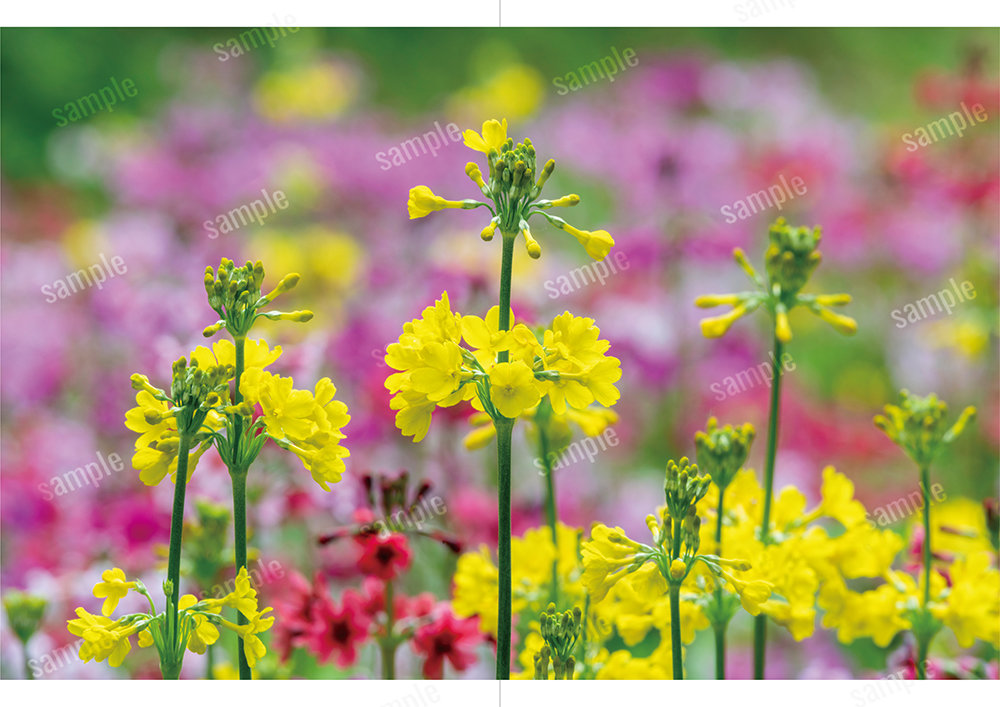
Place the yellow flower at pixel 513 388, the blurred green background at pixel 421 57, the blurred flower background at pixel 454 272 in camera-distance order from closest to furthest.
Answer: the yellow flower at pixel 513 388
the blurred flower background at pixel 454 272
the blurred green background at pixel 421 57

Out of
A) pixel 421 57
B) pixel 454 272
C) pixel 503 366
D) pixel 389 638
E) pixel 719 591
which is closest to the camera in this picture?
pixel 503 366

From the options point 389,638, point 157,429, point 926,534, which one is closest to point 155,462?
point 157,429

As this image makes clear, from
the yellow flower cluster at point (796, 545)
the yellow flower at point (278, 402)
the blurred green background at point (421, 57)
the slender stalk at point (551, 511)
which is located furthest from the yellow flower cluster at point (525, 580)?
the blurred green background at point (421, 57)

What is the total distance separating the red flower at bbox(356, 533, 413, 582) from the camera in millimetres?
729

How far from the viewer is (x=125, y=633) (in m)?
0.55

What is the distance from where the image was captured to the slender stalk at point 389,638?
0.75m

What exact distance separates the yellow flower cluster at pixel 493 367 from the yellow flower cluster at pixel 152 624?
5.5 inches

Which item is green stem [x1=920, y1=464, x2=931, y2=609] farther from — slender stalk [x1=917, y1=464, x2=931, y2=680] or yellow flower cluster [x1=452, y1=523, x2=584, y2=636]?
yellow flower cluster [x1=452, y1=523, x2=584, y2=636]

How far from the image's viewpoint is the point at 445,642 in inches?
30.3

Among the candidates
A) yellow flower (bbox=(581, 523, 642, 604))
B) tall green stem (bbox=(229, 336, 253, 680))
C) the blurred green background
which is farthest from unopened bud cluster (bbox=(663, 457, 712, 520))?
the blurred green background

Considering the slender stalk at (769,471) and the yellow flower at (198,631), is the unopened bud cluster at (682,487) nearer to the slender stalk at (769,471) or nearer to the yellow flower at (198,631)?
the slender stalk at (769,471)

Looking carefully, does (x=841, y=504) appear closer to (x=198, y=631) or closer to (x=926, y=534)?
(x=926, y=534)

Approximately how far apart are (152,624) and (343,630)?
0.25 meters
